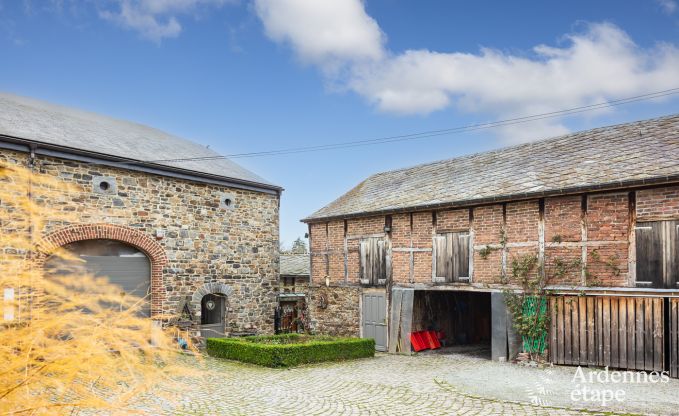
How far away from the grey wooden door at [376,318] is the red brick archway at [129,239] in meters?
5.99

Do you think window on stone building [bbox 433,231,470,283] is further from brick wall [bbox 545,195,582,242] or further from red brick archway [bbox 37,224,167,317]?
red brick archway [bbox 37,224,167,317]

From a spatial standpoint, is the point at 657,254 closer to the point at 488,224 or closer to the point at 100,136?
the point at 488,224

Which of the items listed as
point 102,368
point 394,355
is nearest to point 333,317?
point 394,355

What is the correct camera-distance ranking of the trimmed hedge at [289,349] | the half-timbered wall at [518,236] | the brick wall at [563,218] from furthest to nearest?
1. the trimmed hedge at [289,349]
2. the brick wall at [563,218]
3. the half-timbered wall at [518,236]

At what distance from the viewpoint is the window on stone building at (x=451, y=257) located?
44.7ft

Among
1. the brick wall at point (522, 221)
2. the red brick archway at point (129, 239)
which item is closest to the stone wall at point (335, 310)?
the red brick archway at point (129, 239)

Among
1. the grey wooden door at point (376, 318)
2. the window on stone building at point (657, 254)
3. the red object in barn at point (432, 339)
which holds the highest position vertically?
the window on stone building at point (657, 254)

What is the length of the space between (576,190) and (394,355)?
21.7ft

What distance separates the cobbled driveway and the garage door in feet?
10.7

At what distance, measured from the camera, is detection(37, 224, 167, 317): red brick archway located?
12562 millimetres

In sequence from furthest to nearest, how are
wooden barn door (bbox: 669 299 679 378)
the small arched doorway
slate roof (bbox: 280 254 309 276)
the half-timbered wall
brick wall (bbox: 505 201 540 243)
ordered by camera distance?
slate roof (bbox: 280 254 309 276)
the small arched doorway
brick wall (bbox: 505 201 540 243)
the half-timbered wall
wooden barn door (bbox: 669 299 679 378)

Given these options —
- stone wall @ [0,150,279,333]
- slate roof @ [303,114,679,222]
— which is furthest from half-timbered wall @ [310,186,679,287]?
stone wall @ [0,150,279,333]

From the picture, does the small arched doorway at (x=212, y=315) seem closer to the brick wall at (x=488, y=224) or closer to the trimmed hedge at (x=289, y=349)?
the trimmed hedge at (x=289, y=349)

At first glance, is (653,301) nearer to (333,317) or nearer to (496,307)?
(496,307)
